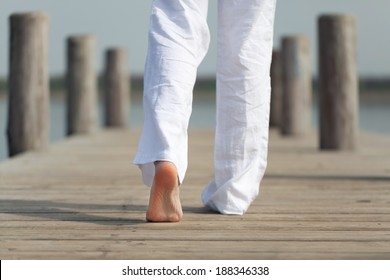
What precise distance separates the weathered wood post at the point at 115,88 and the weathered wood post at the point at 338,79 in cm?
423

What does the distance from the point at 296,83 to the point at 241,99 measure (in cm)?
470

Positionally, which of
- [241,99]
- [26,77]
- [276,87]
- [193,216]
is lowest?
[193,216]

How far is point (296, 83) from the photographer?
7.28m

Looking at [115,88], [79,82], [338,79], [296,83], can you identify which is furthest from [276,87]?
[338,79]

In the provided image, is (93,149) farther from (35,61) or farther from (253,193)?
(253,193)

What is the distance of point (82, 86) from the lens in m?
7.48

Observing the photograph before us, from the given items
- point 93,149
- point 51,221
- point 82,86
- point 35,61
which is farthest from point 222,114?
Answer: point 82,86

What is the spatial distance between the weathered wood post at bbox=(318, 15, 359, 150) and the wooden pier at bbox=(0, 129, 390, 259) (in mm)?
737

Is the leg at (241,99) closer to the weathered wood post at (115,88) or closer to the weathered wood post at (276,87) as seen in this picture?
the weathered wood post at (276,87)

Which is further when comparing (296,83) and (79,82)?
(79,82)

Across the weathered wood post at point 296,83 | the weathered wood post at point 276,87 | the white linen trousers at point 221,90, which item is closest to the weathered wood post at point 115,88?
the weathered wood post at point 276,87

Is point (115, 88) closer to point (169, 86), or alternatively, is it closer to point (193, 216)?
point (193, 216)
